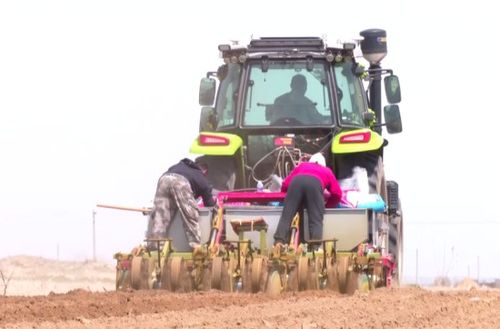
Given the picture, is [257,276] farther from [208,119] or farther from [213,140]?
[208,119]

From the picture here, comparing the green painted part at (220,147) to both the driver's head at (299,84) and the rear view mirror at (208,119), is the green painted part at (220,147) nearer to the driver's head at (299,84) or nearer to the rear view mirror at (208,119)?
the rear view mirror at (208,119)

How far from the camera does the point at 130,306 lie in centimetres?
1075

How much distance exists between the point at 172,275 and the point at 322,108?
323 centimetres

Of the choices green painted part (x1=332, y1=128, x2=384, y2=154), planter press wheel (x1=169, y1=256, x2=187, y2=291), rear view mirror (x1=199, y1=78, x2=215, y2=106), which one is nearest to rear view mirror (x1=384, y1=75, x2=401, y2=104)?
green painted part (x1=332, y1=128, x2=384, y2=154)

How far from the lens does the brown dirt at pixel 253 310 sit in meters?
9.23

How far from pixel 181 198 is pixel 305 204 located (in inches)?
56.4

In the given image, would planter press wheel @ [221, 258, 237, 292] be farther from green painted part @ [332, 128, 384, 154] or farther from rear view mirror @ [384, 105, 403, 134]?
rear view mirror @ [384, 105, 403, 134]

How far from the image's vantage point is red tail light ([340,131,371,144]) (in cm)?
1436

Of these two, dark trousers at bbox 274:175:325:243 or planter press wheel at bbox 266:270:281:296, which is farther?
dark trousers at bbox 274:175:325:243

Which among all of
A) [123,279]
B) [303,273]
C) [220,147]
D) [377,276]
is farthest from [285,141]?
[123,279]

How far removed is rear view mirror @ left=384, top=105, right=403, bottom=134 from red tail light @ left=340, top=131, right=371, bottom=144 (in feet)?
3.46

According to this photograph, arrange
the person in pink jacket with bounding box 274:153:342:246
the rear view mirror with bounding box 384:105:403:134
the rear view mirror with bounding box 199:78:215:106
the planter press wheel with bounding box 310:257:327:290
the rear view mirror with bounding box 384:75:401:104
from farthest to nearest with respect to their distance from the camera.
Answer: the rear view mirror with bounding box 199:78:215:106, the rear view mirror with bounding box 384:105:403:134, the rear view mirror with bounding box 384:75:401:104, the person in pink jacket with bounding box 274:153:342:246, the planter press wheel with bounding box 310:257:327:290

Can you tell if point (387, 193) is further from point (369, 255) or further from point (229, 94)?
point (369, 255)

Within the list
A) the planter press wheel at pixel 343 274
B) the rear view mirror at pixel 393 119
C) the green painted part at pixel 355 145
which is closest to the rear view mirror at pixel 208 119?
the green painted part at pixel 355 145
